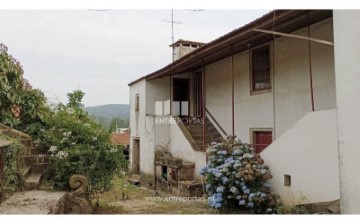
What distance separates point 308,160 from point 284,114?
319cm

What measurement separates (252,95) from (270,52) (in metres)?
1.50

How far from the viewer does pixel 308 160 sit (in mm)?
6680

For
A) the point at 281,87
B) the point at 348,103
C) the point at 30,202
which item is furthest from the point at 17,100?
the point at 348,103

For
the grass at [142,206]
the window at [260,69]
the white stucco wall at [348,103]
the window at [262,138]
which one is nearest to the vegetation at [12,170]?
the grass at [142,206]

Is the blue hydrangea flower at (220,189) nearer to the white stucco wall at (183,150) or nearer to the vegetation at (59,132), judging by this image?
the vegetation at (59,132)

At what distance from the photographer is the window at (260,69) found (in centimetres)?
1055

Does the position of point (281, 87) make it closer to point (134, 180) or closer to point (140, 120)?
point (140, 120)

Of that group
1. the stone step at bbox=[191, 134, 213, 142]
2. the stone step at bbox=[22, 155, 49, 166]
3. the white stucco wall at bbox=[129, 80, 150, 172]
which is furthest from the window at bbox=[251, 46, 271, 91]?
the stone step at bbox=[22, 155, 49, 166]

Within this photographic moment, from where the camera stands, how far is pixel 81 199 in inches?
277

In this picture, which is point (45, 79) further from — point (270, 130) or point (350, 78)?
point (350, 78)

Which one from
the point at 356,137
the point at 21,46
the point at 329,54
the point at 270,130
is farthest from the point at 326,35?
the point at 21,46

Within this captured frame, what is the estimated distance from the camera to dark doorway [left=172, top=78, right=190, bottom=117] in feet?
52.0

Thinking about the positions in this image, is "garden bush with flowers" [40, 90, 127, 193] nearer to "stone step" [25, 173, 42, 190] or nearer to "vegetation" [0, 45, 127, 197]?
"vegetation" [0, 45, 127, 197]

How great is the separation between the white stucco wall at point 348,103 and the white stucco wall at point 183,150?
597 cm
